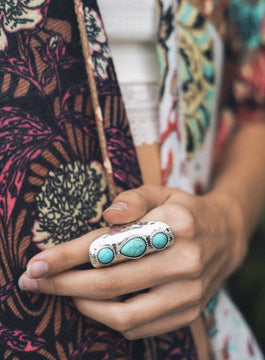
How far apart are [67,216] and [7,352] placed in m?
0.15

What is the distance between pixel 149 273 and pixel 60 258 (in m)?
0.09

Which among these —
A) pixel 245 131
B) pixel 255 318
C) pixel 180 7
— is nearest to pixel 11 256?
pixel 180 7

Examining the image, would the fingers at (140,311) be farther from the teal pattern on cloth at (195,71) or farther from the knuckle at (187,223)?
the teal pattern on cloth at (195,71)

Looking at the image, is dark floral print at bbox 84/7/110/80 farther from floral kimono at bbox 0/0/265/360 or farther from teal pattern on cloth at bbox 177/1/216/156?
teal pattern on cloth at bbox 177/1/216/156

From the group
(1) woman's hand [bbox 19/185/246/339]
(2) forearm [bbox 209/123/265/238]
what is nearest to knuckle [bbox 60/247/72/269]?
(1) woman's hand [bbox 19/185/246/339]

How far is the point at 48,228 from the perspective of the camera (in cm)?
43

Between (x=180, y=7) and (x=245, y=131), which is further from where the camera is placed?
(x=245, y=131)

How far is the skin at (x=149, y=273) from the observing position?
403 millimetres

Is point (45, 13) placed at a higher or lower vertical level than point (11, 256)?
higher

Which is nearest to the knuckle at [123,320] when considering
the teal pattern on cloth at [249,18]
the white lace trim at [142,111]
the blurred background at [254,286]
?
the white lace trim at [142,111]

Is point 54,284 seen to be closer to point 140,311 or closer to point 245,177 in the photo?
point 140,311

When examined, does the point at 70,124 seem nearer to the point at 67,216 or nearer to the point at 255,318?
the point at 67,216

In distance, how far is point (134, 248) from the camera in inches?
15.3

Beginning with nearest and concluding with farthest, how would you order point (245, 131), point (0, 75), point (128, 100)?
point (0, 75)
point (128, 100)
point (245, 131)
